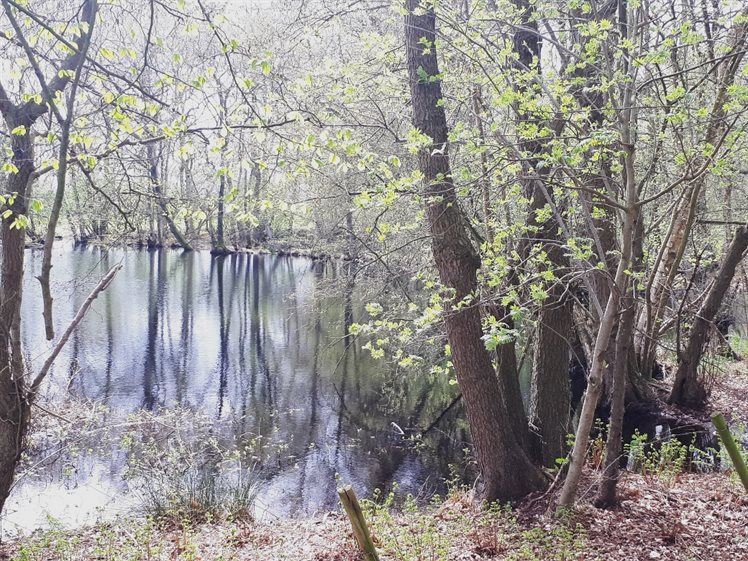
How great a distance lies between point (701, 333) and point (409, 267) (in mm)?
5083

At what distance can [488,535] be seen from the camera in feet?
15.8

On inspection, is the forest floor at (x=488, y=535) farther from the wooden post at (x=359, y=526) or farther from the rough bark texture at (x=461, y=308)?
the wooden post at (x=359, y=526)

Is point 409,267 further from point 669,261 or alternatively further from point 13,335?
point 13,335

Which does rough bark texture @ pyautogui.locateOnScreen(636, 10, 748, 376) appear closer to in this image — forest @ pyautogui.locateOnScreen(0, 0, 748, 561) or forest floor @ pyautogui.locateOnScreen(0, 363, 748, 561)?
forest @ pyautogui.locateOnScreen(0, 0, 748, 561)

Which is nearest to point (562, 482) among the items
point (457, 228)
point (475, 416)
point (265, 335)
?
point (475, 416)

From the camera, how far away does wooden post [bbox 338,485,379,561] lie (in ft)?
11.1

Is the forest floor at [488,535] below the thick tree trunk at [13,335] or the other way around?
below

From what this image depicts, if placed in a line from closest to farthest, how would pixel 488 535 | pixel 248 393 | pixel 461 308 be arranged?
pixel 488 535
pixel 461 308
pixel 248 393

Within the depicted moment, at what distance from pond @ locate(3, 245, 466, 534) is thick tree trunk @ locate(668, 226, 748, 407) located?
389 centimetres

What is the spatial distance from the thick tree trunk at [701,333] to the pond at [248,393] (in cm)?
389

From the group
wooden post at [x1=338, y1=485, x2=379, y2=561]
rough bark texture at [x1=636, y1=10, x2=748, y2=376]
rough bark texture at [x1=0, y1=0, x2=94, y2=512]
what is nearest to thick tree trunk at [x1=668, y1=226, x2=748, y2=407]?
rough bark texture at [x1=636, y1=10, x2=748, y2=376]

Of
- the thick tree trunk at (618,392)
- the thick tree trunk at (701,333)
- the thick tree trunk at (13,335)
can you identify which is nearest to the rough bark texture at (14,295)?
the thick tree trunk at (13,335)

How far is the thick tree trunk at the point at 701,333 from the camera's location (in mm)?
9242

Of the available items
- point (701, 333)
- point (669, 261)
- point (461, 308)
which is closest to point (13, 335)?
point (461, 308)
